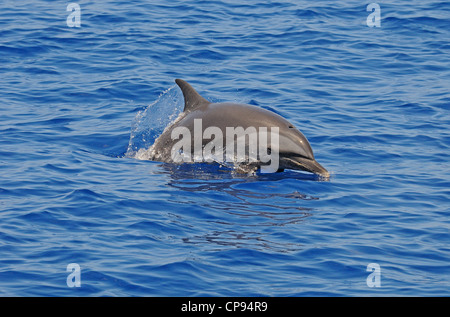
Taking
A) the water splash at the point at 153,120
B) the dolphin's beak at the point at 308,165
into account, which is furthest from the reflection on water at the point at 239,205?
the water splash at the point at 153,120

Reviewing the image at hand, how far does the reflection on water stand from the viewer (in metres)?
10.4

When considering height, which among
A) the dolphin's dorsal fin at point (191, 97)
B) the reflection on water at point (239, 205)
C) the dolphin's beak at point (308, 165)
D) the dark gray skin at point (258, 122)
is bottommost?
the reflection on water at point (239, 205)

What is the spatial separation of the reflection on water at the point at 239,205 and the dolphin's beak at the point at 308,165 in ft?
0.48

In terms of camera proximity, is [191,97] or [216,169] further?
[191,97]

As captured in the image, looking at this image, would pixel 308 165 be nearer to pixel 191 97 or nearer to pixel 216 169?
pixel 216 169

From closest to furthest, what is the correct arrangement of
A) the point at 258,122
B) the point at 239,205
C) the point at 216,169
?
the point at 239,205 < the point at 258,122 < the point at 216,169

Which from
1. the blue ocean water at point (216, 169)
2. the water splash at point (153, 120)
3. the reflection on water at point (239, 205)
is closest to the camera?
the blue ocean water at point (216, 169)

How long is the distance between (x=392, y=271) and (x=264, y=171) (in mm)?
4409

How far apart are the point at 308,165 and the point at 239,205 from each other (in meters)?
1.96

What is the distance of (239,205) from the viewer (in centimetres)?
1175

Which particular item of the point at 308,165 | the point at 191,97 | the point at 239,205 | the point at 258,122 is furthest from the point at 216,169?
the point at 239,205

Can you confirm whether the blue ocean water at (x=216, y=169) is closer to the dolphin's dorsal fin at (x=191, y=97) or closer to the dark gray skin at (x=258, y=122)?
the dark gray skin at (x=258, y=122)

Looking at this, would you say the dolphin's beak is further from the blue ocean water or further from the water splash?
the water splash

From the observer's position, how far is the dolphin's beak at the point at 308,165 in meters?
13.2
